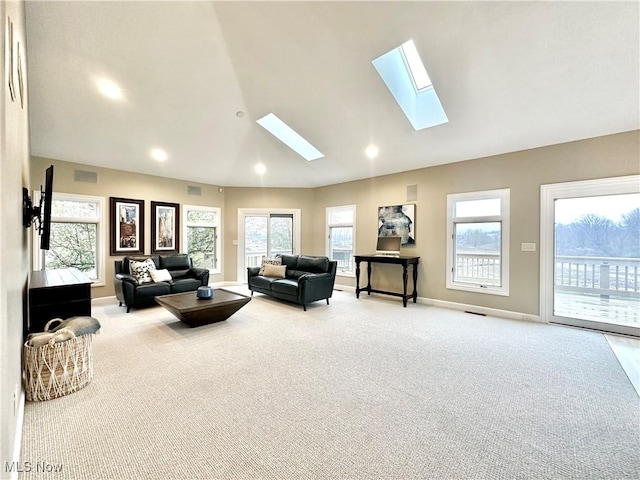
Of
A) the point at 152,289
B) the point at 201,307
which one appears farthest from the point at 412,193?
the point at 152,289

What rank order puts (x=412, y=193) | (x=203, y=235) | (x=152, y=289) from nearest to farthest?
1. (x=152, y=289)
2. (x=412, y=193)
3. (x=203, y=235)

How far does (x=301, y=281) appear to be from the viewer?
500 centimetres

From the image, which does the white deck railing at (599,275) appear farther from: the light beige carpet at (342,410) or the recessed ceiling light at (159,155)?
the recessed ceiling light at (159,155)

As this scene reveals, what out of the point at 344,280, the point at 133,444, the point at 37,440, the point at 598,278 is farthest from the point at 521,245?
the point at 37,440

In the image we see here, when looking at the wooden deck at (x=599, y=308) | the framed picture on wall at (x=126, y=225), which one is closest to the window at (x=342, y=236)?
the wooden deck at (x=599, y=308)

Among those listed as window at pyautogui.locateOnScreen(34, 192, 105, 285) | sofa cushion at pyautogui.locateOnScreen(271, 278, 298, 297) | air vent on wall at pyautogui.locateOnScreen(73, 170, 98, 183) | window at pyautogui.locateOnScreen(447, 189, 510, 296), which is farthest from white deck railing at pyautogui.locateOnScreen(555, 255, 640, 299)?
air vent on wall at pyautogui.locateOnScreen(73, 170, 98, 183)

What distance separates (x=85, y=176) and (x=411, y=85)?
5.97 metres

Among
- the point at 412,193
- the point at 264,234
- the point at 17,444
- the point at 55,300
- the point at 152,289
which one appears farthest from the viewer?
the point at 264,234

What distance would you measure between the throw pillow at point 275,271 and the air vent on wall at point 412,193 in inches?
118

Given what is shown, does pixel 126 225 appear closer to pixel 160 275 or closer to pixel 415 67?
pixel 160 275

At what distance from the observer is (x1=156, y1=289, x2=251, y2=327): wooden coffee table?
Answer: 3723mm

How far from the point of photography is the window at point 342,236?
695 centimetres

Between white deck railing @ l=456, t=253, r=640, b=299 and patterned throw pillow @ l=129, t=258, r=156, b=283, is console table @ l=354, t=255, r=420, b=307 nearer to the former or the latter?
white deck railing @ l=456, t=253, r=640, b=299

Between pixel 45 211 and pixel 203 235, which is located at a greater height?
pixel 45 211
